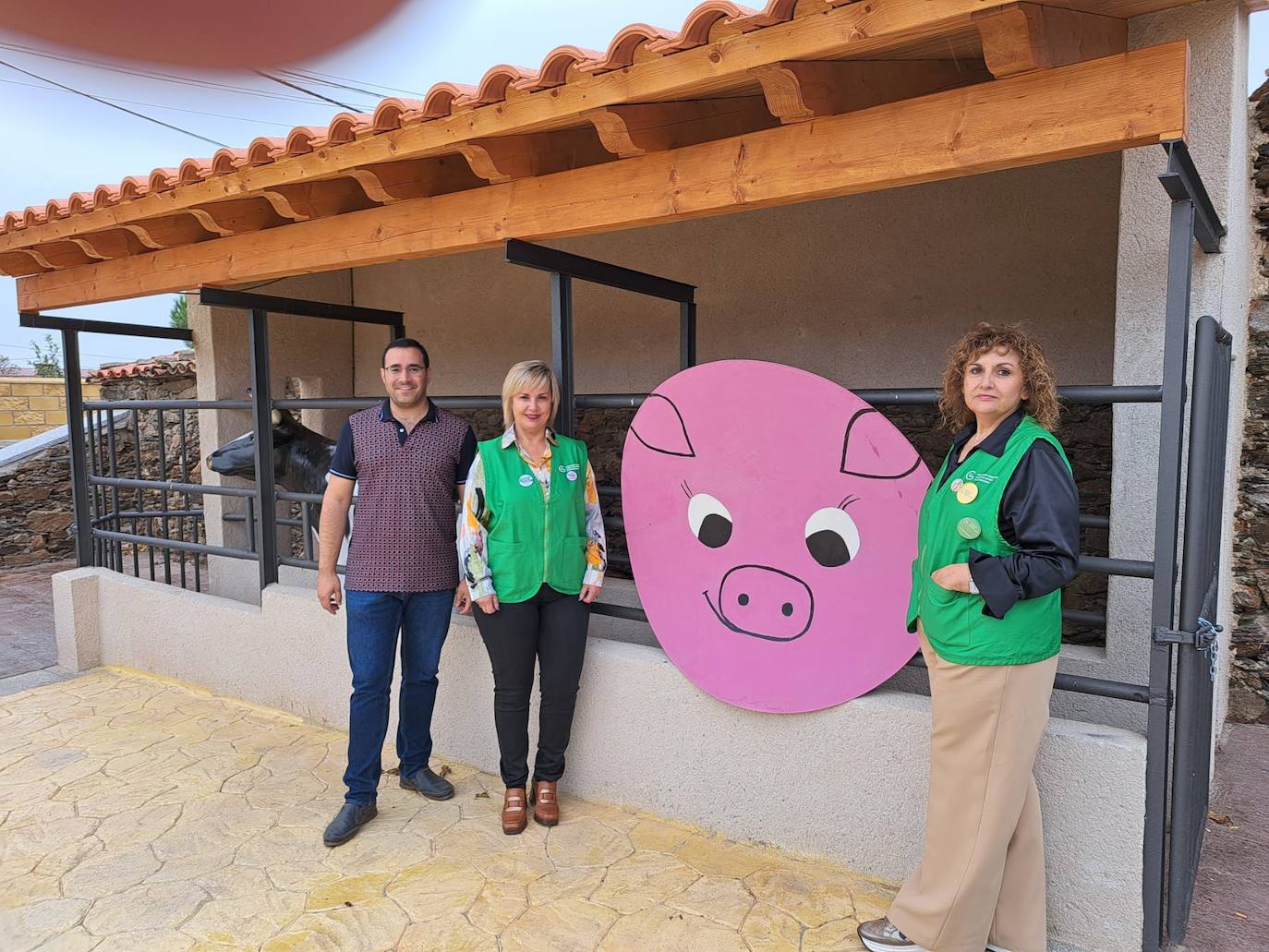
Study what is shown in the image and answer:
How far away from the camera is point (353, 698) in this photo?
9.49 feet

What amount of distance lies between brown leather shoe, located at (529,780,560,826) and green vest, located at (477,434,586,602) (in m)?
0.73

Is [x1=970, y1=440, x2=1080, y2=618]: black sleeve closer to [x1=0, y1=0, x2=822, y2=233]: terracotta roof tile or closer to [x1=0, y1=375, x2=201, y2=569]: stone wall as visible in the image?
[x1=0, y1=0, x2=822, y2=233]: terracotta roof tile

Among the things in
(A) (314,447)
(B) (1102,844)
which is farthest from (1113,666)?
(A) (314,447)

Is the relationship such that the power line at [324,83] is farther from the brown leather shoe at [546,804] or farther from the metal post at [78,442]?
the brown leather shoe at [546,804]

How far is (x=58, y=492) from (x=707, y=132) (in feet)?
31.0

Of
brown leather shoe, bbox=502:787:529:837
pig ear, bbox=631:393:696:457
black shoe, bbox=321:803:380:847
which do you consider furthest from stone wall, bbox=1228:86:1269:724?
black shoe, bbox=321:803:380:847

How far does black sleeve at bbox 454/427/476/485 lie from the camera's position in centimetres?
298

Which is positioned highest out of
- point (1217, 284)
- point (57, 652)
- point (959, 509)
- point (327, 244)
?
point (327, 244)

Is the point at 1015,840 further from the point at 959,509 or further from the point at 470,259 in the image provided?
the point at 470,259

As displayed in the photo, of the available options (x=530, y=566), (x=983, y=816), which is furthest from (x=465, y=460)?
(x=983, y=816)

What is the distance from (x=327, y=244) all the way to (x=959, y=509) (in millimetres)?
2829

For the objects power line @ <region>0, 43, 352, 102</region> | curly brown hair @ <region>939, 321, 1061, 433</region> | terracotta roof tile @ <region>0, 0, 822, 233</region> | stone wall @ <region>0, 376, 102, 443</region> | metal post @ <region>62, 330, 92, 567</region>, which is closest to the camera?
curly brown hair @ <region>939, 321, 1061, 433</region>

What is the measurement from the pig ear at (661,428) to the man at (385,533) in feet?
2.23

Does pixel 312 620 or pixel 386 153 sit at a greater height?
pixel 386 153
